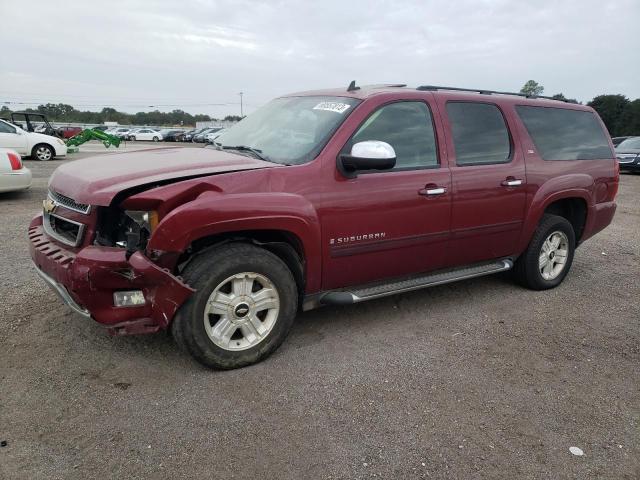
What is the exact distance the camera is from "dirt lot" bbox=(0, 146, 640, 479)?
2467 millimetres

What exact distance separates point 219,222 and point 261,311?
731 mm

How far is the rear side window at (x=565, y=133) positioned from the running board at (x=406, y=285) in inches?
45.4

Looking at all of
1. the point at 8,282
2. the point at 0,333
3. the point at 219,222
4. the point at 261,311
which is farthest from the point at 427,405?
the point at 8,282

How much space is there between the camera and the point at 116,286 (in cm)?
289

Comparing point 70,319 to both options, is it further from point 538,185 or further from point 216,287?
point 538,185

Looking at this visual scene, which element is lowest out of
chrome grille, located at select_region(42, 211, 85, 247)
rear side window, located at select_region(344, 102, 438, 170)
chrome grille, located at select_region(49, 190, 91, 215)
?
chrome grille, located at select_region(42, 211, 85, 247)

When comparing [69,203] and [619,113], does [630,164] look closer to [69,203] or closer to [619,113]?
[69,203]

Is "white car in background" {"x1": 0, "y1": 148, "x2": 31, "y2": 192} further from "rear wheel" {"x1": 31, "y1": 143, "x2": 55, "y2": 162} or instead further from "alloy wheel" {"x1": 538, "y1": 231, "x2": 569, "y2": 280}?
"rear wheel" {"x1": 31, "y1": 143, "x2": 55, "y2": 162}

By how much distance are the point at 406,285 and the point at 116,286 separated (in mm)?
2130

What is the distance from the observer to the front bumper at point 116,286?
2.80 metres

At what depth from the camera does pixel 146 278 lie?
2.82 meters

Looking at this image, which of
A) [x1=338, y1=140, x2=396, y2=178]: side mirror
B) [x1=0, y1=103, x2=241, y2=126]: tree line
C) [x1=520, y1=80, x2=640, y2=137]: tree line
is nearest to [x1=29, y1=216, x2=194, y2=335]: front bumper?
[x1=338, y1=140, x2=396, y2=178]: side mirror

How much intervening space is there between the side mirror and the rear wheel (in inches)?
647

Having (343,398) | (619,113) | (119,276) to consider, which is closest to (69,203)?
(119,276)
